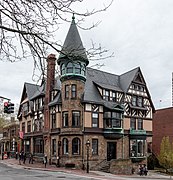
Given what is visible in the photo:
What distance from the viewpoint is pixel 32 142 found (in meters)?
46.9

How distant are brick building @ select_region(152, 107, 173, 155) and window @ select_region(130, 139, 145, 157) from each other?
32.3 feet

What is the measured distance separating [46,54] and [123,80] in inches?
1563

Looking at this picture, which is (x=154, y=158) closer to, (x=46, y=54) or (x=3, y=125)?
(x=3, y=125)

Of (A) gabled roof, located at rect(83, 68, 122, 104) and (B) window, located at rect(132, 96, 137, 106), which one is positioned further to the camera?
(B) window, located at rect(132, 96, 137, 106)

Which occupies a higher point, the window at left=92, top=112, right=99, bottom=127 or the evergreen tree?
the window at left=92, top=112, right=99, bottom=127

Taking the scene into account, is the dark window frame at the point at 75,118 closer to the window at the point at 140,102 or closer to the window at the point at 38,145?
the window at the point at 38,145

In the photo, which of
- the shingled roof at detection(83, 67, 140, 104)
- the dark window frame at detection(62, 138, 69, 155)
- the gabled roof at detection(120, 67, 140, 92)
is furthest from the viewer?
the gabled roof at detection(120, 67, 140, 92)

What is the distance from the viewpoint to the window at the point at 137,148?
4288 centimetres

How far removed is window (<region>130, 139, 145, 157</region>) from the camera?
4288 centimetres

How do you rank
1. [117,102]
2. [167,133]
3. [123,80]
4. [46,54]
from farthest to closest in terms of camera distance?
1. [167,133]
2. [123,80]
3. [117,102]
4. [46,54]

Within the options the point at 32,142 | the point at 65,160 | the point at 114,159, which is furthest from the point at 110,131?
the point at 32,142

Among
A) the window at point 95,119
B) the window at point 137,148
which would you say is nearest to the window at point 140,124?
the window at point 137,148

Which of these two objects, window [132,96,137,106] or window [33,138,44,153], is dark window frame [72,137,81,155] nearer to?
window [33,138,44,153]

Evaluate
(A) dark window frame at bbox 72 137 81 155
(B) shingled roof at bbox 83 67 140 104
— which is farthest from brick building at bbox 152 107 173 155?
(A) dark window frame at bbox 72 137 81 155
